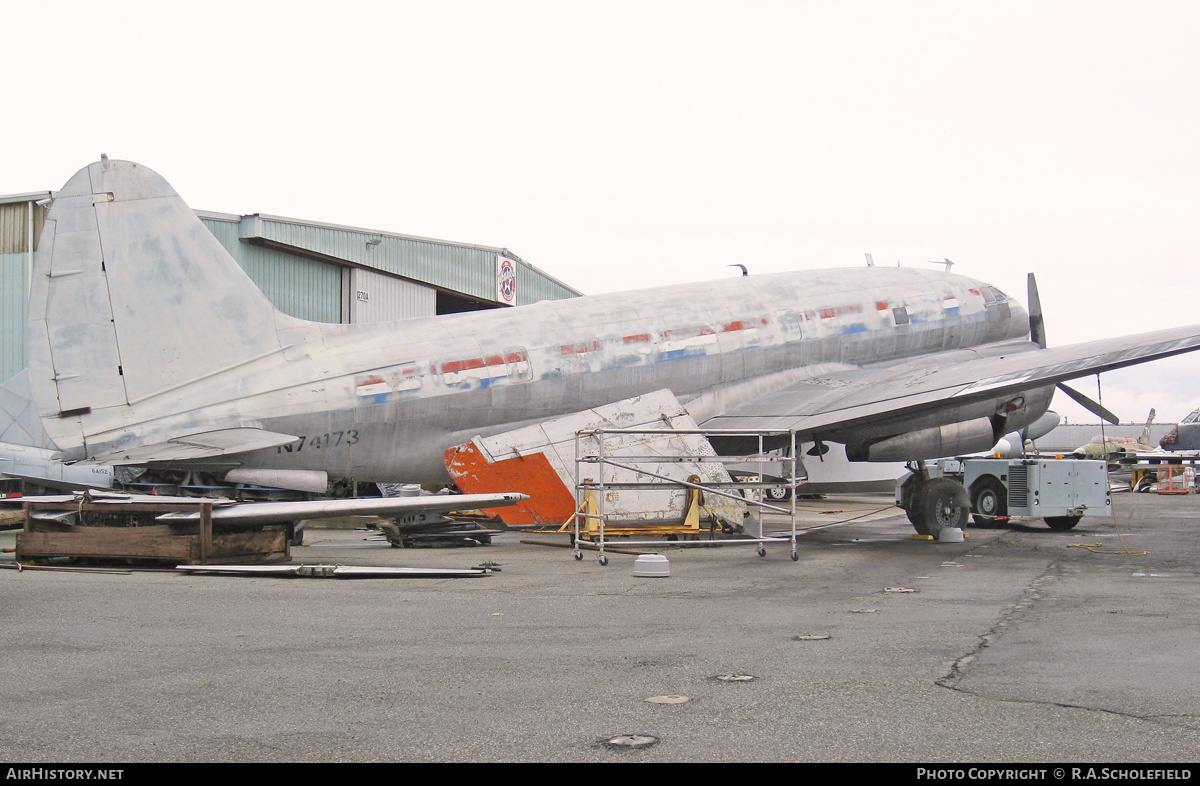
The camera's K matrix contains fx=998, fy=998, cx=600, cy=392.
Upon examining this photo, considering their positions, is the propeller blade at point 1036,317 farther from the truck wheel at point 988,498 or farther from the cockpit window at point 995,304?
the truck wheel at point 988,498

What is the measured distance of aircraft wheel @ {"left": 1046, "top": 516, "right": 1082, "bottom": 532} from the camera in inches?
880

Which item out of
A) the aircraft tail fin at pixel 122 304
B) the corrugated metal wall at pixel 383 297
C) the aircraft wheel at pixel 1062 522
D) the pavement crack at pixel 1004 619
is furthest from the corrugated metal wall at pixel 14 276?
the aircraft wheel at pixel 1062 522

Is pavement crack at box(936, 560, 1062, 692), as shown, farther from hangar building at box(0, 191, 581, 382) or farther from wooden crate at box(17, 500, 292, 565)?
hangar building at box(0, 191, 581, 382)

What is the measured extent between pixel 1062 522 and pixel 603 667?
19.0 metres

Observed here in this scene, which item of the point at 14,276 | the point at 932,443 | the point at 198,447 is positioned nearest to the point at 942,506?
the point at 932,443

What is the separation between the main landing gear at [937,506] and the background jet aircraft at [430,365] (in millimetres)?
49

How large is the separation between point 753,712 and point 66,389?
12.4 meters

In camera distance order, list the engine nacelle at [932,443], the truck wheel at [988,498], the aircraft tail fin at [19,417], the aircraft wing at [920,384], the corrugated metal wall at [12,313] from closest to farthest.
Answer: the aircraft wing at [920,384] → the engine nacelle at [932,443] → the aircraft tail fin at [19,417] → the truck wheel at [988,498] → the corrugated metal wall at [12,313]

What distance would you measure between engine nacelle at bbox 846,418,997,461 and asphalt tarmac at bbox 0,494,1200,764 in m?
4.89

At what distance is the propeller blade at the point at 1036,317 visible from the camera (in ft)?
71.8

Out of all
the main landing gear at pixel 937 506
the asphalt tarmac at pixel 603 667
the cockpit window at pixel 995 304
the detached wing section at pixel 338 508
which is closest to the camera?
the asphalt tarmac at pixel 603 667
